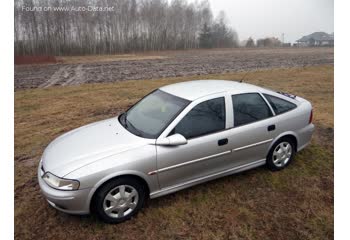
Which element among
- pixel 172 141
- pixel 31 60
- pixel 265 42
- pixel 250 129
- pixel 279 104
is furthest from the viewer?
pixel 265 42

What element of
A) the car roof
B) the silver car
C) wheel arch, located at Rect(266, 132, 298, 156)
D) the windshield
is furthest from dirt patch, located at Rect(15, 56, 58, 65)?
wheel arch, located at Rect(266, 132, 298, 156)

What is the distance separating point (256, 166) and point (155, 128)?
5.42 feet

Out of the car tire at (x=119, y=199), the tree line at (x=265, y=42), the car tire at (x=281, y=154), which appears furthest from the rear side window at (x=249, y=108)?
the tree line at (x=265, y=42)

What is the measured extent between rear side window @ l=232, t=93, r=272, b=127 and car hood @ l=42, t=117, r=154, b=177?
130 cm

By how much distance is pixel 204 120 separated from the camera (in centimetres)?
339

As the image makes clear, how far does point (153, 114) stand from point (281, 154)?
2053 millimetres

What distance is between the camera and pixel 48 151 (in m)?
3.43

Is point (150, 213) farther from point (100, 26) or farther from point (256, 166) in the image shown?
point (100, 26)

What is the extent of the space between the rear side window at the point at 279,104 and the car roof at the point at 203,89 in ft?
0.72

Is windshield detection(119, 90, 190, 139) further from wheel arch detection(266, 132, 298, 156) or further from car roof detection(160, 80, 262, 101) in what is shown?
→ wheel arch detection(266, 132, 298, 156)

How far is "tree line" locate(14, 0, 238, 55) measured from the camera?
35688 mm

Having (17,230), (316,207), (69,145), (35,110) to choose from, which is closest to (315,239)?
(316,207)

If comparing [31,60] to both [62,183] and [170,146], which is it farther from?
[170,146]

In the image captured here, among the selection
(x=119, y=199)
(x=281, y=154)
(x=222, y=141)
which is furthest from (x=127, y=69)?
(x=119, y=199)
